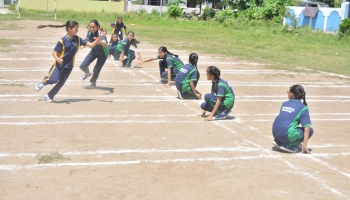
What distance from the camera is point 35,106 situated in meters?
10.7

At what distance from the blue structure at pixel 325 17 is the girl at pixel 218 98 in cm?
2877

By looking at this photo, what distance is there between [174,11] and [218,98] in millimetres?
41842

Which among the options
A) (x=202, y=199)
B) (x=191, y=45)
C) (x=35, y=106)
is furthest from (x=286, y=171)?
(x=191, y=45)

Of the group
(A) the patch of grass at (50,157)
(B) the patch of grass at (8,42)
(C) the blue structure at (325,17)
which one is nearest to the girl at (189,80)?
(A) the patch of grass at (50,157)

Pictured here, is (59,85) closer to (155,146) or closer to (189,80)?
(189,80)

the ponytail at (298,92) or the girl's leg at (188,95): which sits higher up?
the ponytail at (298,92)

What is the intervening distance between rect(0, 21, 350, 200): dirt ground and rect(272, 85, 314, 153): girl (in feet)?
0.68

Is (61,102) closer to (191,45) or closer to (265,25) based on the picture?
(191,45)

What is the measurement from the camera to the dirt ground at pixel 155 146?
20.8 feet

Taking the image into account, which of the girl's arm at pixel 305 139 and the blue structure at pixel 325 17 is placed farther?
the blue structure at pixel 325 17

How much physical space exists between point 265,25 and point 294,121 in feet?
108

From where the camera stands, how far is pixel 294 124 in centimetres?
788

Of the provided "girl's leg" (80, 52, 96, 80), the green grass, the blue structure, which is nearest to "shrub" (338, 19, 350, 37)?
the green grass

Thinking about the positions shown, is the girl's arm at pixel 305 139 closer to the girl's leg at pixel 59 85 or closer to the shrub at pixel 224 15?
the girl's leg at pixel 59 85
